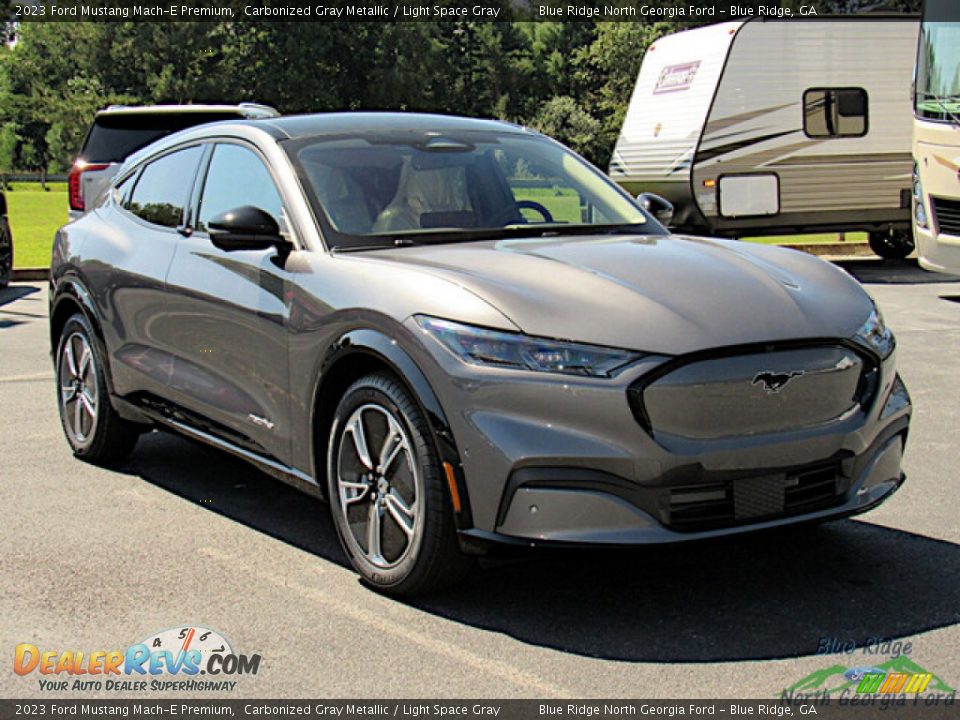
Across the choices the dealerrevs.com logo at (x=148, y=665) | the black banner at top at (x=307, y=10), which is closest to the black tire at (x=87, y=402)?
the dealerrevs.com logo at (x=148, y=665)

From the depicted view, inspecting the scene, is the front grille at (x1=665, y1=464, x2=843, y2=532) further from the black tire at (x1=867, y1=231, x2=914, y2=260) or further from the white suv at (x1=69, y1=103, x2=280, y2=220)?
the black tire at (x1=867, y1=231, x2=914, y2=260)

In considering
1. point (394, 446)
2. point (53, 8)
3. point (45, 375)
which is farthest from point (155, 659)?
point (53, 8)

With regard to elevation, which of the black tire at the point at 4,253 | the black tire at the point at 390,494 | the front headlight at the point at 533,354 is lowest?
the black tire at the point at 4,253

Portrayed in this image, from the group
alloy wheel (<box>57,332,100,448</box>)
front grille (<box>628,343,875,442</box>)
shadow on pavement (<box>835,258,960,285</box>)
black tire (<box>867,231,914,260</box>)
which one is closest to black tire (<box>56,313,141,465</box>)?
alloy wheel (<box>57,332,100,448</box>)

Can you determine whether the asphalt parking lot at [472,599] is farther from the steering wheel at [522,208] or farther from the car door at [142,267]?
the steering wheel at [522,208]

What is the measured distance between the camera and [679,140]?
712 inches

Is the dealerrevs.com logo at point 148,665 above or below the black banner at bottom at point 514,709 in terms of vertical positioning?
below

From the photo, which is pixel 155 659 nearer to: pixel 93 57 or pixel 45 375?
pixel 45 375

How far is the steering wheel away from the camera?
5.57 m

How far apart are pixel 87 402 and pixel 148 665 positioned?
3.02m

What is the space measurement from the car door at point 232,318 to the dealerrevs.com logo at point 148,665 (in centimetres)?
109

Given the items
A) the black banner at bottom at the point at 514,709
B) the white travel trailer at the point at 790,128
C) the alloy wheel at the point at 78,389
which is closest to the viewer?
the black banner at bottom at the point at 514,709

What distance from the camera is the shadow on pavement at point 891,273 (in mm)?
16672

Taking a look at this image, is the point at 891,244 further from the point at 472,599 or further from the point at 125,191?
the point at 472,599
